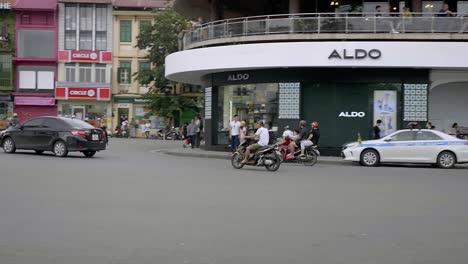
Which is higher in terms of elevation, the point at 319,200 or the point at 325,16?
the point at 325,16

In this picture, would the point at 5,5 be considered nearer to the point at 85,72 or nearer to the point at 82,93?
the point at 85,72

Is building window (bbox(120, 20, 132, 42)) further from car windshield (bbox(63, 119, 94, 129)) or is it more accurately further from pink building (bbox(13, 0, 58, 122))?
car windshield (bbox(63, 119, 94, 129))

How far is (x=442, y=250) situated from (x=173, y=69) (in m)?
24.0

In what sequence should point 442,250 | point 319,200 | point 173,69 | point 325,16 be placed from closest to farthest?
1. point 442,250
2. point 319,200
3. point 325,16
4. point 173,69

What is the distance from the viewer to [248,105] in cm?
2798

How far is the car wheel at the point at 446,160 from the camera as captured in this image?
69.9ft

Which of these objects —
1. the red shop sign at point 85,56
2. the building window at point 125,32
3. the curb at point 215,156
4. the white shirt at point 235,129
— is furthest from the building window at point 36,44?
the white shirt at point 235,129

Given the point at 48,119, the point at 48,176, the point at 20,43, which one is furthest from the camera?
the point at 20,43

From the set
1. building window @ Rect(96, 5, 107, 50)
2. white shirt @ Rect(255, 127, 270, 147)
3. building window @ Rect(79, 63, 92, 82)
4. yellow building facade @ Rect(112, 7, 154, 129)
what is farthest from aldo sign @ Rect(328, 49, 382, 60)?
building window @ Rect(79, 63, 92, 82)

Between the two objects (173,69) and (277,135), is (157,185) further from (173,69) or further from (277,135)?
(173,69)

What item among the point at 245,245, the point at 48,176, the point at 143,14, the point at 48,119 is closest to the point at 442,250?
the point at 245,245

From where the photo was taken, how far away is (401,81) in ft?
85.4

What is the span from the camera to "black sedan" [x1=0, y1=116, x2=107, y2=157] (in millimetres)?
21391

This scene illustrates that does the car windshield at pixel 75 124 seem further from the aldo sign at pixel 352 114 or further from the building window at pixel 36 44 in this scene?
the building window at pixel 36 44
